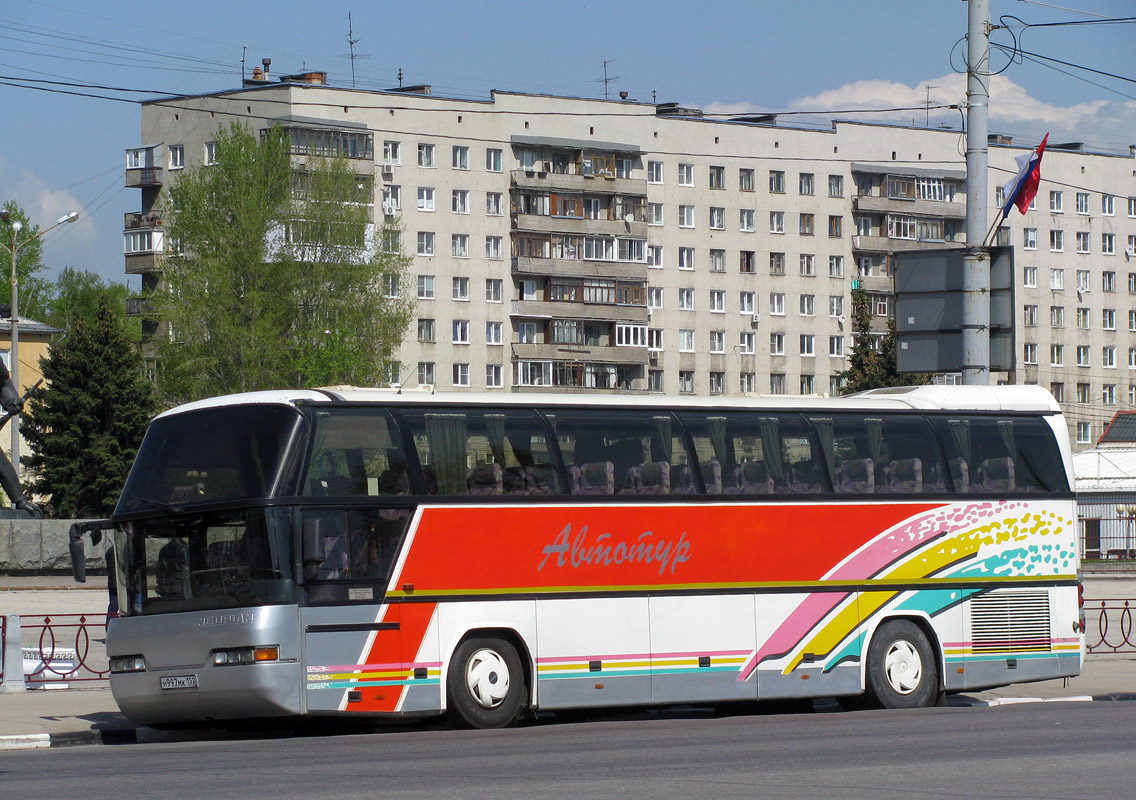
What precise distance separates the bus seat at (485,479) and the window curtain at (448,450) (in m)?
0.08

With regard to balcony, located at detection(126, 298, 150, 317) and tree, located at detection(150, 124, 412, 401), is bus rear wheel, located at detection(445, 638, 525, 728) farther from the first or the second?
balcony, located at detection(126, 298, 150, 317)

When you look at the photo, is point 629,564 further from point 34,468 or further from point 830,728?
point 34,468

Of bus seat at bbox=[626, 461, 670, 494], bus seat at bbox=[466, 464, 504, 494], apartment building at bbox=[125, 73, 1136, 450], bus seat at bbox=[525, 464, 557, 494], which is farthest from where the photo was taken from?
apartment building at bbox=[125, 73, 1136, 450]

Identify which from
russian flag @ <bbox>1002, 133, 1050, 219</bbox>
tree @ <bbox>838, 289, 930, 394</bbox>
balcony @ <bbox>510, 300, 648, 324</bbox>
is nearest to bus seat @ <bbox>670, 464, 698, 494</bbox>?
russian flag @ <bbox>1002, 133, 1050, 219</bbox>

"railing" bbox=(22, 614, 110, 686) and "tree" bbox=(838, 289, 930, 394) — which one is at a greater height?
"tree" bbox=(838, 289, 930, 394)

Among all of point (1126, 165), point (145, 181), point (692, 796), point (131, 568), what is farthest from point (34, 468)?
point (1126, 165)

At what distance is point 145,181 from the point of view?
8250 cm

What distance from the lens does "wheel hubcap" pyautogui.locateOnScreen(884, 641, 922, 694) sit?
1789 cm

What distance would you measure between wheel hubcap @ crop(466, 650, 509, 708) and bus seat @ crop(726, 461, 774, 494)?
3.13 metres

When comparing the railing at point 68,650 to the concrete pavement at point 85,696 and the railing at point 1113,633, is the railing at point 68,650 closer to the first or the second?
the concrete pavement at point 85,696

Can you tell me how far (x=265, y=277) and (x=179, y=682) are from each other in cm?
4656

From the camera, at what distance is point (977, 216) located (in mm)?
19219

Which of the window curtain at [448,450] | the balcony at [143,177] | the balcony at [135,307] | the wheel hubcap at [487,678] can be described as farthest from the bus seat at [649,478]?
the balcony at [143,177]

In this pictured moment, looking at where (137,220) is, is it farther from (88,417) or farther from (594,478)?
(594,478)
